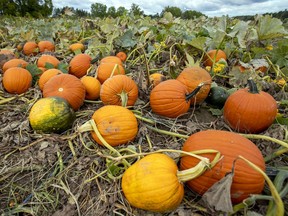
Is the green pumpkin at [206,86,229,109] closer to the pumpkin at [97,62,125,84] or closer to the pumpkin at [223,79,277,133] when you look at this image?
the pumpkin at [223,79,277,133]

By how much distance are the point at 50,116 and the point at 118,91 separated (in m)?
0.69

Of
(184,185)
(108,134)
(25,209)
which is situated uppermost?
(108,134)

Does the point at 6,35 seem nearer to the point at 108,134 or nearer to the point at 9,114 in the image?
the point at 9,114

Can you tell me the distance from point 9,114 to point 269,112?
8.62 feet

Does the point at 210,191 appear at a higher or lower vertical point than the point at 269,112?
lower

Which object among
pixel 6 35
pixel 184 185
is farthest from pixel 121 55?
pixel 6 35

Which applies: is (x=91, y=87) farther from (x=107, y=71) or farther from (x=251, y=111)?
(x=251, y=111)

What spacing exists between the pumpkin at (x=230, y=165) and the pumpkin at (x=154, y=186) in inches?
5.5

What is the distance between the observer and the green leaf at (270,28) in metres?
3.33

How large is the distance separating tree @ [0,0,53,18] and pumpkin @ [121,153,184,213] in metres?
41.0

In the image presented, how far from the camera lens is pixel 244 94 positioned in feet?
7.66

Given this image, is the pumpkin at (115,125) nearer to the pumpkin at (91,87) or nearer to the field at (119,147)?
the field at (119,147)

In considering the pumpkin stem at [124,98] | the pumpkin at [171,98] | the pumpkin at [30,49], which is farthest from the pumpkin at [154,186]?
the pumpkin at [30,49]

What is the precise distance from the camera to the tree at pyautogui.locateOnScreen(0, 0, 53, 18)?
37481mm
